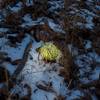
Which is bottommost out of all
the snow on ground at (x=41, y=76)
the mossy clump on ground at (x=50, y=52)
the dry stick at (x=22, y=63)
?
Result: the snow on ground at (x=41, y=76)

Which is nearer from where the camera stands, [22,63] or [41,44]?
[22,63]

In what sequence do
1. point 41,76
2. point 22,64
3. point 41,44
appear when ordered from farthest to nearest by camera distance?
point 41,44 < point 22,64 < point 41,76

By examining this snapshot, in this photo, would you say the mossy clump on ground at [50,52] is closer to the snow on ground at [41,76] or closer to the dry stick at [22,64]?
the snow on ground at [41,76]

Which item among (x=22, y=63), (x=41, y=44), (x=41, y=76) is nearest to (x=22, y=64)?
(x=22, y=63)

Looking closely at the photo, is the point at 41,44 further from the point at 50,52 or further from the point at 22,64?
the point at 22,64

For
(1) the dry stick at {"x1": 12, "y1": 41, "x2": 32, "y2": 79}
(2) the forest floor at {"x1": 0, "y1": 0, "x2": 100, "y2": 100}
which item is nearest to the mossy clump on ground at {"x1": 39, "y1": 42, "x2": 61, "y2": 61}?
(2) the forest floor at {"x1": 0, "y1": 0, "x2": 100, "y2": 100}

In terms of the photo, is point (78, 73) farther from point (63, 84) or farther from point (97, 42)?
point (97, 42)

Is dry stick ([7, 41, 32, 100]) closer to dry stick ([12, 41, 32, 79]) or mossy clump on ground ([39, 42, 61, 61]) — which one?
dry stick ([12, 41, 32, 79])

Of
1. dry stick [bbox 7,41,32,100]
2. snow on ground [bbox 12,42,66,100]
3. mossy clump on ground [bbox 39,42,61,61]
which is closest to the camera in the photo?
snow on ground [bbox 12,42,66,100]

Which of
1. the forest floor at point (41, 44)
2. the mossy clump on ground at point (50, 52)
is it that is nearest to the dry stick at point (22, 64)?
the forest floor at point (41, 44)
